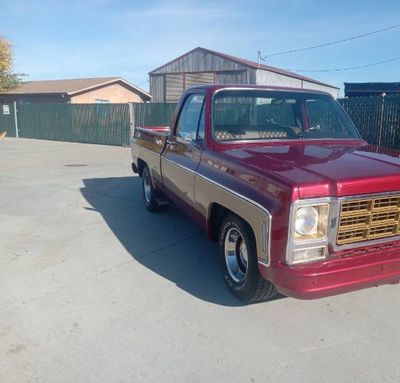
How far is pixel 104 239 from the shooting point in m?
5.16

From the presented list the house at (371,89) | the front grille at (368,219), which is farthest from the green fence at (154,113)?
the front grille at (368,219)

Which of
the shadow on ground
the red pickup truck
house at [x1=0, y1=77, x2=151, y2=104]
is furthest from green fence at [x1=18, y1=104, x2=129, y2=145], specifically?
the red pickup truck

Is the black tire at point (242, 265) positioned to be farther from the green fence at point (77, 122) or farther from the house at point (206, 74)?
the house at point (206, 74)

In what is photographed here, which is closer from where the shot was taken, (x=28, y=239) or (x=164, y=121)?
(x=28, y=239)

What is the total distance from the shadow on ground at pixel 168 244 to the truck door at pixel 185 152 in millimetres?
562

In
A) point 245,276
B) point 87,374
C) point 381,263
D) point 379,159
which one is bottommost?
point 87,374

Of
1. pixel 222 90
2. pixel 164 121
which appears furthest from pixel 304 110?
pixel 164 121

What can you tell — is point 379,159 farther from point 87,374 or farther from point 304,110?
point 87,374

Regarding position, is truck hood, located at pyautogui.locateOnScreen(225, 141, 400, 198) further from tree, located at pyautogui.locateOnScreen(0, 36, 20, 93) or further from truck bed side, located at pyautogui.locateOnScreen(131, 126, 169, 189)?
tree, located at pyautogui.locateOnScreen(0, 36, 20, 93)

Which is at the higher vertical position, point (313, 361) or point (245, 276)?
point (245, 276)

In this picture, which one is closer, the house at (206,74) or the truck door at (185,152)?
the truck door at (185,152)

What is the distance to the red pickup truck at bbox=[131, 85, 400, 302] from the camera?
2656 millimetres

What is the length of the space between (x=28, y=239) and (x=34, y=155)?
1058 cm

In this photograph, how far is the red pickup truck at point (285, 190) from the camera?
266cm
